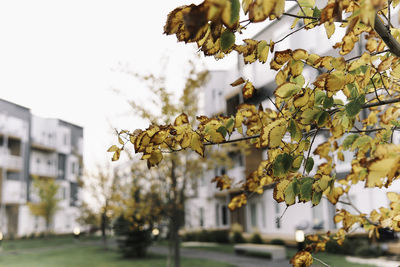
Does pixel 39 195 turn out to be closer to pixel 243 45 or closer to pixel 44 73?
pixel 44 73

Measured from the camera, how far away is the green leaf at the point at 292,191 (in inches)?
48.3

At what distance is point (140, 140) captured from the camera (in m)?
1.23

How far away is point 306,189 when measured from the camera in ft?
4.06

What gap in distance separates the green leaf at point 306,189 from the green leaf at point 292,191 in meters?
0.02

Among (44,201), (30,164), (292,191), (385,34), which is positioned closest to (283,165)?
(292,191)

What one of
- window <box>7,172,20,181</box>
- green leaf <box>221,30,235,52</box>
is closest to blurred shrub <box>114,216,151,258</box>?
green leaf <box>221,30,235,52</box>

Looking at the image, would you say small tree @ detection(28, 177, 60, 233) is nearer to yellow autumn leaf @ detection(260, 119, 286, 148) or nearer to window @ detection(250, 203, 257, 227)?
window @ detection(250, 203, 257, 227)

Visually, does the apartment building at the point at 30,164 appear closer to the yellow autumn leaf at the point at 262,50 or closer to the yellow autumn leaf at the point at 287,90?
the yellow autumn leaf at the point at 262,50

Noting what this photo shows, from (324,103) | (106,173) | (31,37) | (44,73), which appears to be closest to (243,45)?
(324,103)

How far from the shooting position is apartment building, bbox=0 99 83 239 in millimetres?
27531

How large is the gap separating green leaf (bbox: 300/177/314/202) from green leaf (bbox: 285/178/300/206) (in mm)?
16

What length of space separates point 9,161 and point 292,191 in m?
30.6

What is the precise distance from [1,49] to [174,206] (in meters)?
4.69

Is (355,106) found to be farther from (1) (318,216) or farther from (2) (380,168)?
(1) (318,216)
